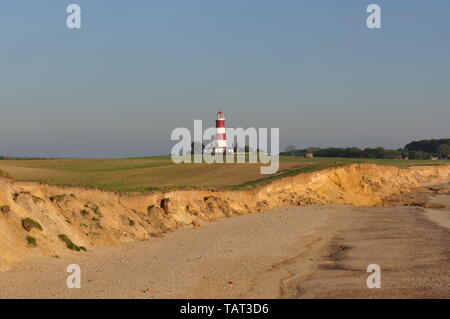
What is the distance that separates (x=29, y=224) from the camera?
23.8 meters

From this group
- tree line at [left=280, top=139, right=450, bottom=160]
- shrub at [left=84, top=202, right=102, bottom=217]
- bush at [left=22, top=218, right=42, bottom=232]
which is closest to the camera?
bush at [left=22, top=218, right=42, bottom=232]

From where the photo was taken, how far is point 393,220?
43938mm

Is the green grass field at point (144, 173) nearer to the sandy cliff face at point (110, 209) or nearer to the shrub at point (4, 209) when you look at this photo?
the sandy cliff face at point (110, 209)

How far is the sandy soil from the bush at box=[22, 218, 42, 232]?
209 centimetres

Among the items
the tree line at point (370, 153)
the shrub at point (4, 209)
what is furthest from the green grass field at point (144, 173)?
the tree line at point (370, 153)

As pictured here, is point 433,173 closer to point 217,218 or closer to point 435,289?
point 217,218

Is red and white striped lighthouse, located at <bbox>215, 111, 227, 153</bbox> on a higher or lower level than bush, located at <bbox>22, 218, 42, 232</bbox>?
higher

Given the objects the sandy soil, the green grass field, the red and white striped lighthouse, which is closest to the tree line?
the red and white striped lighthouse

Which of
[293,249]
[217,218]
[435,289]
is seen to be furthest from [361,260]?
[217,218]

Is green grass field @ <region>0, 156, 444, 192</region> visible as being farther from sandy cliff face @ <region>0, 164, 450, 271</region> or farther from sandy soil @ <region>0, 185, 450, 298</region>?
sandy soil @ <region>0, 185, 450, 298</region>

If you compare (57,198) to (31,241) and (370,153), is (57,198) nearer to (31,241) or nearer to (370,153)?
(31,241)

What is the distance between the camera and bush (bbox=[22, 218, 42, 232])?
23.7 m

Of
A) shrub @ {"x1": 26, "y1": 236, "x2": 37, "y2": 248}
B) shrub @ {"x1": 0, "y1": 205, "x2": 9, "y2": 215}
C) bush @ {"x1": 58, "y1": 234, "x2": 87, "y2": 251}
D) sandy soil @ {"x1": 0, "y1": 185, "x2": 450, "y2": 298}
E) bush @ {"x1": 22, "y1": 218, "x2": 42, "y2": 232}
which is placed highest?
shrub @ {"x1": 0, "y1": 205, "x2": 9, "y2": 215}

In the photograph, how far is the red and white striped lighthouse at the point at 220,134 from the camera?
336 feet
